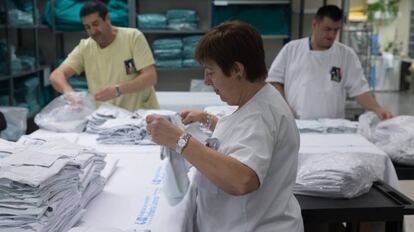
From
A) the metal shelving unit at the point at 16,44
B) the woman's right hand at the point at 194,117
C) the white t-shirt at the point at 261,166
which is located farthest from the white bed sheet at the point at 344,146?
the metal shelving unit at the point at 16,44

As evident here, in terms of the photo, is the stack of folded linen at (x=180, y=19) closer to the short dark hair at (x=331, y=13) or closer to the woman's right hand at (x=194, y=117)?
the short dark hair at (x=331, y=13)

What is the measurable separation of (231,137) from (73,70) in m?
1.99

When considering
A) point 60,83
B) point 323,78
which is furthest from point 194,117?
point 323,78

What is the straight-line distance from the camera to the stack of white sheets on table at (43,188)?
1181mm

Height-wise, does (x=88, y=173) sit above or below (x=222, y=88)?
below

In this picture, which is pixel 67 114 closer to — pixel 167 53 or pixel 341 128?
pixel 341 128

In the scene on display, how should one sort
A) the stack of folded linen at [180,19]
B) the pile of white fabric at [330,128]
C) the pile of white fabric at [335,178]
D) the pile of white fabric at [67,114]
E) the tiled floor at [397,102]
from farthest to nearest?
the tiled floor at [397,102], the stack of folded linen at [180,19], the pile of white fabric at [330,128], the pile of white fabric at [67,114], the pile of white fabric at [335,178]

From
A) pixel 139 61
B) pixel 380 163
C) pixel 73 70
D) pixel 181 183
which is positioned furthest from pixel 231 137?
pixel 73 70

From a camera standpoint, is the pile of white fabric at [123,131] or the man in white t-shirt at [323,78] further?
the man in white t-shirt at [323,78]

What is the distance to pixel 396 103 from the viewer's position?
322 inches

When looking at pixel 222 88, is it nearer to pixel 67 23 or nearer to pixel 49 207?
pixel 49 207

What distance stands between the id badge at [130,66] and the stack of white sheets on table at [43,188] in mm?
1460

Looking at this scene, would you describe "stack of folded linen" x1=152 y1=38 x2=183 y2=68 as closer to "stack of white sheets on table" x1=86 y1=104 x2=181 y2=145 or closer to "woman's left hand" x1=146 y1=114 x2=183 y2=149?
"stack of white sheets on table" x1=86 y1=104 x2=181 y2=145

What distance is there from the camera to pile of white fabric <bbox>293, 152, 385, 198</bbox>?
67.9 inches
